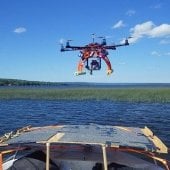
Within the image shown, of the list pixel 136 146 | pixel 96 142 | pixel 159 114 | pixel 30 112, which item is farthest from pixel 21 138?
pixel 30 112

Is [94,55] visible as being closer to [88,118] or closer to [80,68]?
[80,68]

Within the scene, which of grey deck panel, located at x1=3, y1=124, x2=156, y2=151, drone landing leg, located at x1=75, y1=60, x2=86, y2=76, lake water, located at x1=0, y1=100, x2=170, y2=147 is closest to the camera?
grey deck panel, located at x1=3, y1=124, x2=156, y2=151

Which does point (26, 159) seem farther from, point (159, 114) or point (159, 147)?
point (159, 114)

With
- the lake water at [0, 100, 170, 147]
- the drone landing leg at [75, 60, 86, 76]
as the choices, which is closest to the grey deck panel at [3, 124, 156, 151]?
the drone landing leg at [75, 60, 86, 76]

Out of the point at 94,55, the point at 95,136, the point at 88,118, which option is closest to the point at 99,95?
the point at 88,118

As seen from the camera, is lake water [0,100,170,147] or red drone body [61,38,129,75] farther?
lake water [0,100,170,147]

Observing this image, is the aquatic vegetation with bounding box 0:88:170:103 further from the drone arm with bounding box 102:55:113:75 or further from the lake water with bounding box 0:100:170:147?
the drone arm with bounding box 102:55:113:75

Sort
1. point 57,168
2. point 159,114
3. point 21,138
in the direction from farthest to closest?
point 159,114 → point 57,168 → point 21,138

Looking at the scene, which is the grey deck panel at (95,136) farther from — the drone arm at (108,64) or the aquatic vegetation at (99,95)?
the aquatic vegetation at (99,95)
